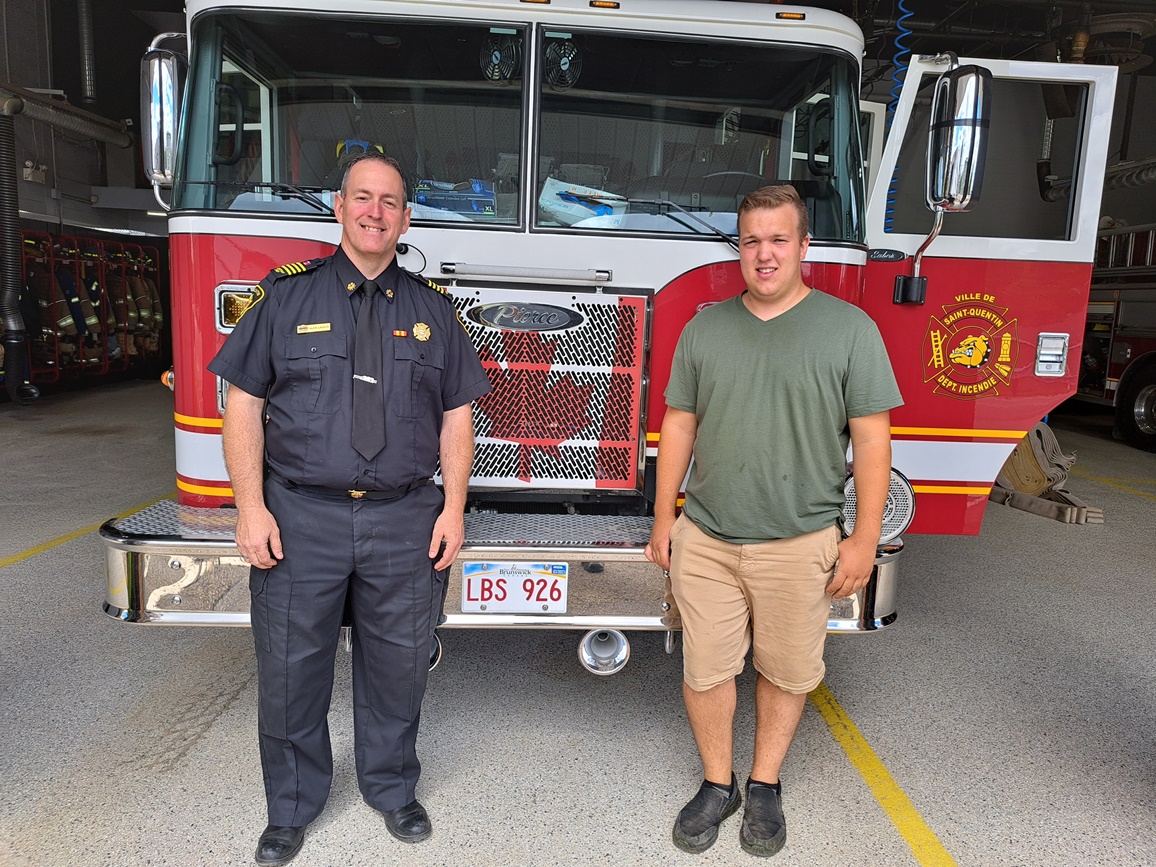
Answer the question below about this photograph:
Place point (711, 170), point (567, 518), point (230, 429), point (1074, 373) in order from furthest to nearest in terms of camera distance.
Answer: point (1074, 373) → point (711, 170) → point (567, 518) → point (230, 429)

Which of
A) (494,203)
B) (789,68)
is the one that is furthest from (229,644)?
(789,68)

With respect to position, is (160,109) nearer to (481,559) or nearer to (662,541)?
(481,559)

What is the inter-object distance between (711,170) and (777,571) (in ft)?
5.04

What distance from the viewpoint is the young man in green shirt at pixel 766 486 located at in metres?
2.36

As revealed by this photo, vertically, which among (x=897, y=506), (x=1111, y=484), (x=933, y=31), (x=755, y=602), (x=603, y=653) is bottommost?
(x=1111, y=484)

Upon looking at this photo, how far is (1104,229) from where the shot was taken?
1155 cm

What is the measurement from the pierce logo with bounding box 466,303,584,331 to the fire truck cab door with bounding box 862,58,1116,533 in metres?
1.30

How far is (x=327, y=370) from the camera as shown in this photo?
2268 millimetres

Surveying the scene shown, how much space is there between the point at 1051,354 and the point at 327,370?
2.99 metres

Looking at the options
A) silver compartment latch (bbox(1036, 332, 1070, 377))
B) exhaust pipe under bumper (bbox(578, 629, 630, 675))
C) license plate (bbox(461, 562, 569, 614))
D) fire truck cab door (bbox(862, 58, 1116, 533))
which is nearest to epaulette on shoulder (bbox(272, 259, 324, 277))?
license plate (bbox(461, 562, 569, 614))

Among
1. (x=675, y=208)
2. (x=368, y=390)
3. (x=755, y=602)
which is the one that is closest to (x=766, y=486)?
(x=755, y=602)

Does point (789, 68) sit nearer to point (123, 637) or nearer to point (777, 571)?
point (777, 571)

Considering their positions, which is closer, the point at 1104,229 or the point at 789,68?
the point at 789,68

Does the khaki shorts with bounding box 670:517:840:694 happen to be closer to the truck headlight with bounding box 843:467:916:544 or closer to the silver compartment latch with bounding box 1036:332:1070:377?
the truck headlight with bounding box 843:467:916:544
